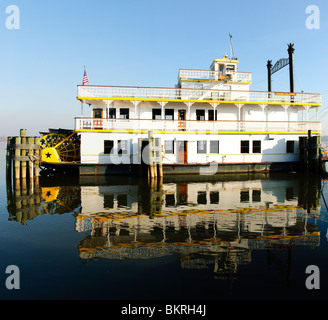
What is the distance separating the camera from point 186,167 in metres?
20.4

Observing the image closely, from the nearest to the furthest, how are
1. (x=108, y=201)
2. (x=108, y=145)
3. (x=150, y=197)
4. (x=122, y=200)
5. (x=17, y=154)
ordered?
(x=108, y=201), (x=122, y=200), (x=150, y=197), (x=17, y=154), (x=108, y=145)

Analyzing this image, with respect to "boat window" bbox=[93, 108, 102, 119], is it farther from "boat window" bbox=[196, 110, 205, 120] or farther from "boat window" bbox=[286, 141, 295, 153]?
"boat window" bbox=[286, 141, 295, 153]

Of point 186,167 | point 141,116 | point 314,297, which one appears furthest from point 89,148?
point 314,297

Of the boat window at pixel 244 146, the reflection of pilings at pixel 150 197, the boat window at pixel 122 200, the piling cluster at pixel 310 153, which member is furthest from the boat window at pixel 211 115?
the boat window at pixel 122 200

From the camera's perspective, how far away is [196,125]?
2139 cm

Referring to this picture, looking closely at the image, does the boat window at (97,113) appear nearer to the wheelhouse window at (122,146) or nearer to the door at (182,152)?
the wheelhouse window at (122,146)

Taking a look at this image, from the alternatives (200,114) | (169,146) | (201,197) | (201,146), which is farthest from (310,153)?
(201,197)

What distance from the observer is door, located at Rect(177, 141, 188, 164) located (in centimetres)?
2116

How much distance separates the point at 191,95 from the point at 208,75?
12.0 feet

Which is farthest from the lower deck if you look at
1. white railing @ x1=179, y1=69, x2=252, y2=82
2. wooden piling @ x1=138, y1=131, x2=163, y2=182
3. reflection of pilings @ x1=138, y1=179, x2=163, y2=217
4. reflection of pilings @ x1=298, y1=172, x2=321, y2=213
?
white railing @ x1=179, y1=69, x2=252, y2=82

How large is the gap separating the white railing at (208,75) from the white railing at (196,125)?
16.0 feet

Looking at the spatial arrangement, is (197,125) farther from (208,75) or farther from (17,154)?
(17,154)

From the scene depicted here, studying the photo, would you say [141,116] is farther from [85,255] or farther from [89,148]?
[85,255]
